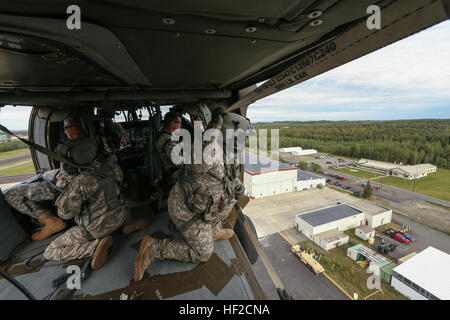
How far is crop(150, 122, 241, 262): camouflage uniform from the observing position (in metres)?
2.30

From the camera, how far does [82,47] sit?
4.11 feet

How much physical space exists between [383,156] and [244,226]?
46502 millimetres

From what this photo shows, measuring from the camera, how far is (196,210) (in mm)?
2402

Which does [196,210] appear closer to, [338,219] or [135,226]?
[135,226]

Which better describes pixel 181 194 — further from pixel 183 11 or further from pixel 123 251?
pixel 183 11

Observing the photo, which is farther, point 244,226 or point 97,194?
point 244,226

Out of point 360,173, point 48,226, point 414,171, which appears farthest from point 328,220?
point 414,171

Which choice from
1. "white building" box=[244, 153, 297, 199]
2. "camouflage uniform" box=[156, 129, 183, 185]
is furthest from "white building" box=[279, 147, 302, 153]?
"camouflage uniform" box=[156, 129, 183, 185]

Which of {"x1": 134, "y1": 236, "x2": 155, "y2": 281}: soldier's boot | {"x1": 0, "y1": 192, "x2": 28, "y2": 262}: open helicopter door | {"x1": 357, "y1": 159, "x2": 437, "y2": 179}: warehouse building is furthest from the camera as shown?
{"x1": 357, "y1": 159, "x2": 437, "y2": 179}: warehouse building

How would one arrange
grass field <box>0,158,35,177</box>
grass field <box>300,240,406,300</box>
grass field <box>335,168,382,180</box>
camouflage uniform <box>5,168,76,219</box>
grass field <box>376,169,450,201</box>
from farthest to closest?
grass field <box>335,168,382,180</box>
grass field <box>376,169,450,201</box>
grass field <box>300,240,406,300</box>
grass field <box>0,158,35,177</box>
camouflage uniform <box>5,168,76,219</box>

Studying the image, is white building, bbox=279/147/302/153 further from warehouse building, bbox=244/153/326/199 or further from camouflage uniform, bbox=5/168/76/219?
camouflage uniform, bbox=5/168/76/219

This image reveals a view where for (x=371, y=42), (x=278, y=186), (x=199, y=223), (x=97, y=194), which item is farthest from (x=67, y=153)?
(x=278, y=186)

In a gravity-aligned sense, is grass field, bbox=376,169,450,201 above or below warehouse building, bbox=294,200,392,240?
below

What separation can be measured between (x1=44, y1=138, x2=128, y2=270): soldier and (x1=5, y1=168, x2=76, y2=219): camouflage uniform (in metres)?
0.50
